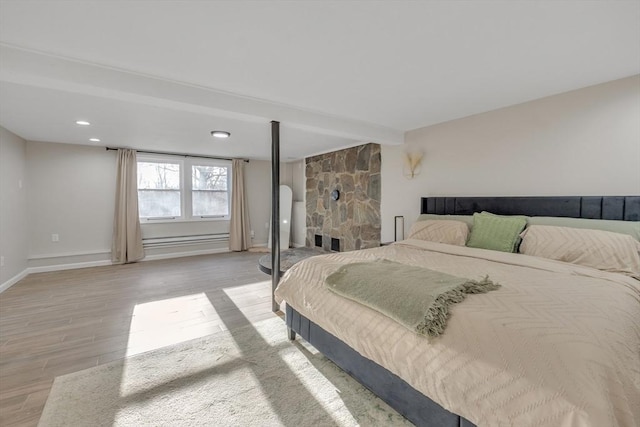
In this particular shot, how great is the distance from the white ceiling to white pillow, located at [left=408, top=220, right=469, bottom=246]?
4.16 feet

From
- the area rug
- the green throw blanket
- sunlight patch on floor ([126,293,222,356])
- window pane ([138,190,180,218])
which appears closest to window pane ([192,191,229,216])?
window pane ([138,190,180,218])

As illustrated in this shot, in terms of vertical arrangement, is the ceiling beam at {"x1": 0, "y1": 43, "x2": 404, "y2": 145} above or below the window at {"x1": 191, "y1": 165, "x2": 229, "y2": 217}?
above

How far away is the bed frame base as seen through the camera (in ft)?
3.96

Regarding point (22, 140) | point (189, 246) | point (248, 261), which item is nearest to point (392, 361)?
point (248, 261)

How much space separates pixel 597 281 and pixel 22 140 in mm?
6912

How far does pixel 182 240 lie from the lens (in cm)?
567

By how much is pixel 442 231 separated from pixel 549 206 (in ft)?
3.17

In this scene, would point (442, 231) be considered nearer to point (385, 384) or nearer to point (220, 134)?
point (385, 384)

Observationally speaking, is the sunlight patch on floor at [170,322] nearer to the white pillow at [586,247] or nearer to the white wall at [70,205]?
the white wall at [70,205]

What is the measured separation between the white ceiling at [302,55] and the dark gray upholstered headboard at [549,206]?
100 cm

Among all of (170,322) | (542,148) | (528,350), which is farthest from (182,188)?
(528,350)

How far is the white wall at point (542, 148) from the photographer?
2.23 metres

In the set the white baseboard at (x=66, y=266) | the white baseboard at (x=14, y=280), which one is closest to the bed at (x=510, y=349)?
the white baseboard at (x=14, y=280)

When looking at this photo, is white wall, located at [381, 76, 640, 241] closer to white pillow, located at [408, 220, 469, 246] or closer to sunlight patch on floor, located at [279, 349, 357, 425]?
white pillow, located at [408, 220, 469, 246]
